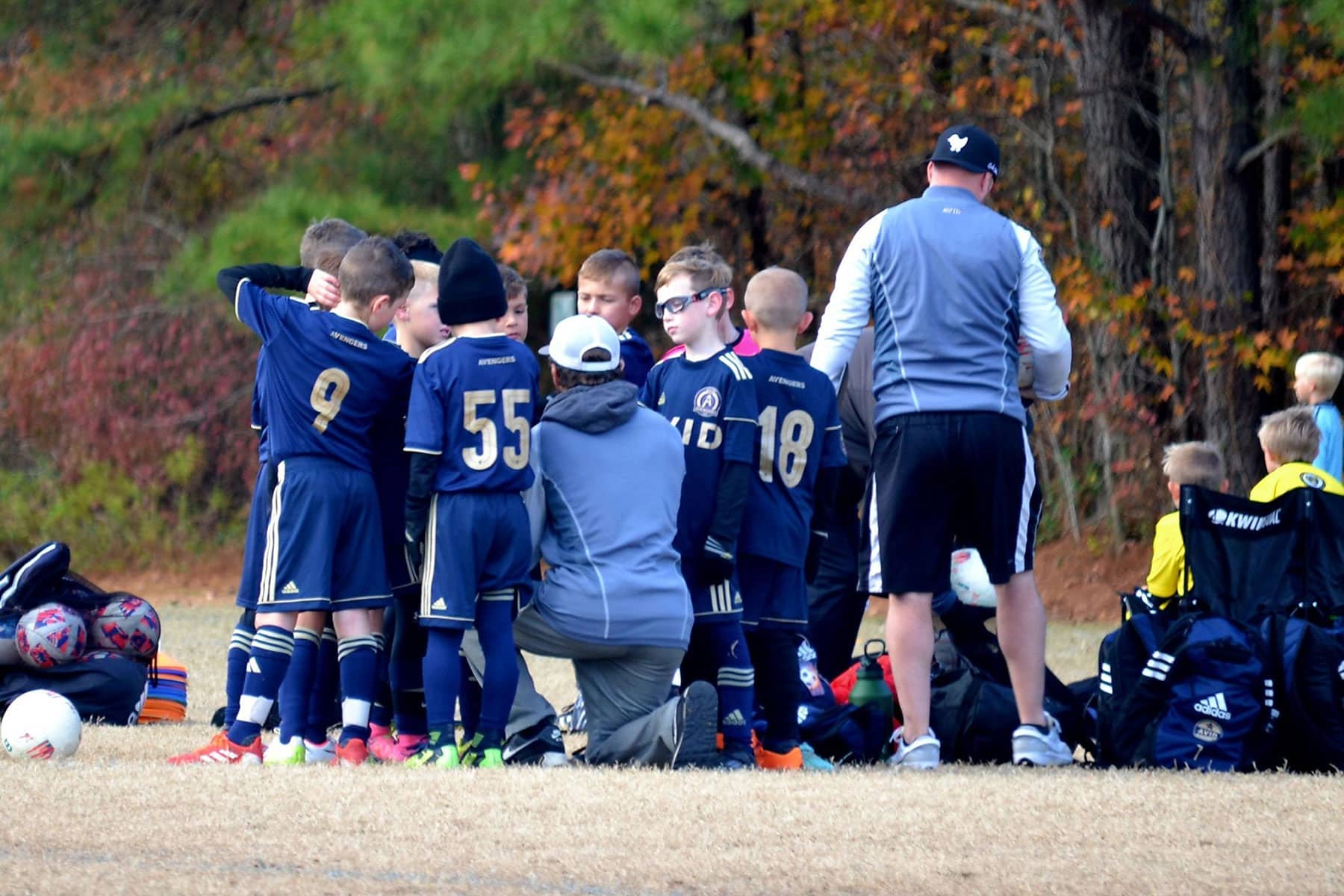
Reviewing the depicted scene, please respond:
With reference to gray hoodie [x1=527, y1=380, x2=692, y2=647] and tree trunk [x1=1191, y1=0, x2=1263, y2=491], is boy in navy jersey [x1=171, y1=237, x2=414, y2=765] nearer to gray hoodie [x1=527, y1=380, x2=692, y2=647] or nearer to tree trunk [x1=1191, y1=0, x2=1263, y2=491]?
gray hoodie [x1=527, y1=380, x2=692, y2=647]

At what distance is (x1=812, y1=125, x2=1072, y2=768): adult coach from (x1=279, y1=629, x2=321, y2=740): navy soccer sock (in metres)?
1.97

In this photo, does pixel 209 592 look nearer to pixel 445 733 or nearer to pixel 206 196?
pixel 206 196

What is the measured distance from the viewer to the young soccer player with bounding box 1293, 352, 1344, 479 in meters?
9.60

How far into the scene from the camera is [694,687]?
607cm

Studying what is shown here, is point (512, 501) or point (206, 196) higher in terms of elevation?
point (206, 196)

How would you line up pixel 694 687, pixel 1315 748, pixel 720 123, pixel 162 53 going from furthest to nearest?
pixel 162 53, pixel 720 123, pixel 1315 748, pixel 694 687

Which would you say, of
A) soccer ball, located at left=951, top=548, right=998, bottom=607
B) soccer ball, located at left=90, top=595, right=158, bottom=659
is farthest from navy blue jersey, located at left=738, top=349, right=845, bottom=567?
soccer ball, located at left=90, top=595, right=158, bottom=659

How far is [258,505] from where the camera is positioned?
6578 mm

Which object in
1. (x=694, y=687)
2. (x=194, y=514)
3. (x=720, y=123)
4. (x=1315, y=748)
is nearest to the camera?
(x=694, y=687)

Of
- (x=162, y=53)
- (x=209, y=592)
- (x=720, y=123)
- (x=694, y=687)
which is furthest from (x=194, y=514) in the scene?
(x=694, y=687)

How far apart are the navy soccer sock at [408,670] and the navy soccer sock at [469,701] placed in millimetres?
145

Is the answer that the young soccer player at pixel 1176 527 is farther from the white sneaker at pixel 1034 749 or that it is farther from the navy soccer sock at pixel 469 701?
the navy soccer sock at pixel 469 701

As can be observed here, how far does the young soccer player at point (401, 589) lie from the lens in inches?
260

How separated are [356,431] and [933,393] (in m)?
1.96
